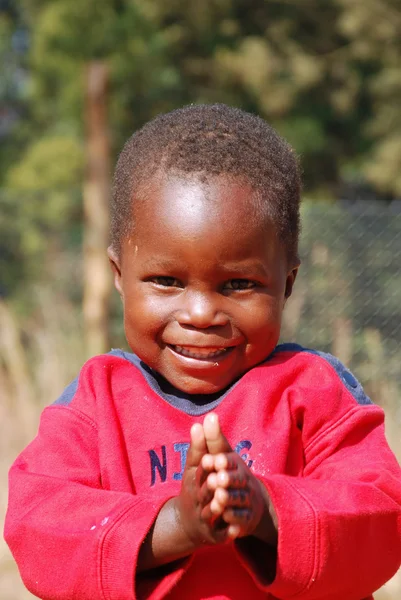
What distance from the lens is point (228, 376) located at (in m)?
1.97

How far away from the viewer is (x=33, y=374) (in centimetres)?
716

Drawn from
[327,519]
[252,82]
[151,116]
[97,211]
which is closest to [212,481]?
[327,519]

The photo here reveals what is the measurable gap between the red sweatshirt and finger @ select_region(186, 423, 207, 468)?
197 millimetres

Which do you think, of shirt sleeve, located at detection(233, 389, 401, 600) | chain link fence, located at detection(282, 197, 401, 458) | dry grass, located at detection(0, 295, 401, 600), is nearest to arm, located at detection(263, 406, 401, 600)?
shirt sleeve, located at detection(233, 389, 401, 600)

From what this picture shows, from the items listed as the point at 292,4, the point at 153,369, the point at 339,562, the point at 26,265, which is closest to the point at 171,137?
the point at 153,369

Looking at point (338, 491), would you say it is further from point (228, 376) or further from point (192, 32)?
point (192, 32)

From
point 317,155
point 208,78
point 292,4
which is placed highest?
point 292,4

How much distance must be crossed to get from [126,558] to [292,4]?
10366mm

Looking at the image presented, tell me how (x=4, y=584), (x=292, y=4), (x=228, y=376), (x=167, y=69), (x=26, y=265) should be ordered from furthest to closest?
1. (x=292, y=4)
2. (x=167, y=69)
3. (x=26, y=265)
4. (x=4, y=584)
5. (x=228, y=376)

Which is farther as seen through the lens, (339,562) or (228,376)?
(228,376)

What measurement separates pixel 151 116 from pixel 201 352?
28.0 feet

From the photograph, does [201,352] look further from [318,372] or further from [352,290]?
[352,290]

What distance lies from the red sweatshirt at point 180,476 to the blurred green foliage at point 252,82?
23.6ft

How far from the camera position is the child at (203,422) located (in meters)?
1.73
